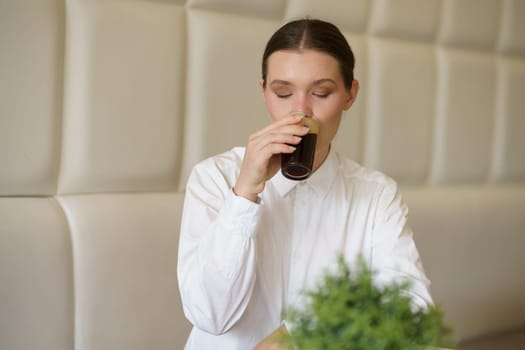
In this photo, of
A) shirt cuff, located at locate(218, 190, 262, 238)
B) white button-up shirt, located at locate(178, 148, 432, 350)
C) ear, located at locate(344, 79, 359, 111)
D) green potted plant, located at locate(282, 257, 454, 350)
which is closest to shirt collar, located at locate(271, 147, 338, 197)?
white button-up shirt, located at locate(178, 148, 432, 350)

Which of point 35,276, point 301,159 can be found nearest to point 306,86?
point 301,159

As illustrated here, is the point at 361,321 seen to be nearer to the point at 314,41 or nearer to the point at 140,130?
the point at 314,41

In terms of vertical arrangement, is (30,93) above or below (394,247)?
above

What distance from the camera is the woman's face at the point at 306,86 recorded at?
1.28 m

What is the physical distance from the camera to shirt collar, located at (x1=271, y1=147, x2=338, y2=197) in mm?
1405

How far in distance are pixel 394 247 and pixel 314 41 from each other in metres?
0.49

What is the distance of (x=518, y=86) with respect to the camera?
8.07 feet

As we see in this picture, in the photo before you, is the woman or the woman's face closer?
the woman

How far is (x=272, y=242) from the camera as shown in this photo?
4.51 feet

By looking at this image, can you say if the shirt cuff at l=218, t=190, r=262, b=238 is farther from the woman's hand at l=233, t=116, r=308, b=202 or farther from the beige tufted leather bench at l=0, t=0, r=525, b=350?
the beige tufted leather bench at l=0, t=0, r=525, b=350

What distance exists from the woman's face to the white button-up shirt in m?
0.18

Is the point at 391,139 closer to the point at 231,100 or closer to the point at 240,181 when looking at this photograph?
the point at 231,100

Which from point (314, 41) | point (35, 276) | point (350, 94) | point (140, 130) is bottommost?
point (35, 276)

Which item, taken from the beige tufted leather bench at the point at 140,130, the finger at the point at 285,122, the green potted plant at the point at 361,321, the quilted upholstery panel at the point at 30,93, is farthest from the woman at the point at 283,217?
the green potted plant at the point at 361,321
